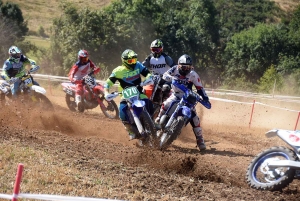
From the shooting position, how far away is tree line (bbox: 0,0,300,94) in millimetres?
40844

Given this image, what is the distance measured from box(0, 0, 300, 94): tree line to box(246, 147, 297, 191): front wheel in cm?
2730

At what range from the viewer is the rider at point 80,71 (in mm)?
13727

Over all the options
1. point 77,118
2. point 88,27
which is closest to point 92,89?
point 77,118

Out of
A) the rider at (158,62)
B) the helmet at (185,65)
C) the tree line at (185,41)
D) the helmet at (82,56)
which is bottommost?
the tree line at (185,41)

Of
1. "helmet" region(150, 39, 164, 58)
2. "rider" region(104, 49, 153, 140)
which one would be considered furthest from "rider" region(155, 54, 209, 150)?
"helmet" region(150, 39, 164, 58)

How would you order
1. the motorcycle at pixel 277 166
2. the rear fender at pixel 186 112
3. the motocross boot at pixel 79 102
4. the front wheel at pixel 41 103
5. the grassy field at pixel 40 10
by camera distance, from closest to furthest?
the motorcycle at pixel 277 166
the rear fender at pixel 186 112
the front wheel at pixel 41 103
the motocross boot at pixel 79 102
the grassy field at pixel 40 10

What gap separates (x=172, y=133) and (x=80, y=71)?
6.28 m

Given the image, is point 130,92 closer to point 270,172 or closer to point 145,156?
point 145,156

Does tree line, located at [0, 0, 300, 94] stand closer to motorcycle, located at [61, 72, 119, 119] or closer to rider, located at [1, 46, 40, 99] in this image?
motorcycle, located at [61, 72, 119, 119]

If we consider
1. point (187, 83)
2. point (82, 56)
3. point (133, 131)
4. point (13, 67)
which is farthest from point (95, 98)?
point (187, 83)

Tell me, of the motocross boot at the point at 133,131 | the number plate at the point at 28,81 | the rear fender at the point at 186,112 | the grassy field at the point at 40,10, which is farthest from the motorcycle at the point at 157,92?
the grassy field at the point at 40,10

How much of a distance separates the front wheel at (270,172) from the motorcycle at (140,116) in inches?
104

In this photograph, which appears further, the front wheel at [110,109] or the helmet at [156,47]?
the front wheel at [110,109]

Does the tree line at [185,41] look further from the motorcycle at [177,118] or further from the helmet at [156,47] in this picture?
the motorcycle at [177,118]
